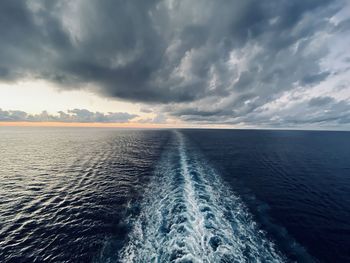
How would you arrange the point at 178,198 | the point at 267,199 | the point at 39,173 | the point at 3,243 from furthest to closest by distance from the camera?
the point at 39,173
the point at 267,199
the point at 178,198
the point at 3,243

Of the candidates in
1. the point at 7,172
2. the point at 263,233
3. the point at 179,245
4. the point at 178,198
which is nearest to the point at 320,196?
the point at 263,233

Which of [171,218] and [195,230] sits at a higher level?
[195,230]

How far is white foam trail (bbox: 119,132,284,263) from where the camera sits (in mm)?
11648

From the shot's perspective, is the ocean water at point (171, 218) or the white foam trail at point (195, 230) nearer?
the white foam trail at point (195, 230)

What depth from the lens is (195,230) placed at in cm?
1423

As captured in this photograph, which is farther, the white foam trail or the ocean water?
the ocean water

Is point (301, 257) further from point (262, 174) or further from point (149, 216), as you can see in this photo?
point (262, 174)

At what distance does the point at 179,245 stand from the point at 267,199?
1580 cm

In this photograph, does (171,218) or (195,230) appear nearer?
(195,230)

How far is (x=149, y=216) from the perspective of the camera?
656 inches

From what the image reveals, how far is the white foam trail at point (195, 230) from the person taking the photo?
11.6 metres

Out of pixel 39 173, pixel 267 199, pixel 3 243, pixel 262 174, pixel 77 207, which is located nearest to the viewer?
pixel 3 243

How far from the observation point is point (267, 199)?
21.6m

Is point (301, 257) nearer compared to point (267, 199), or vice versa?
point (301, 257)
